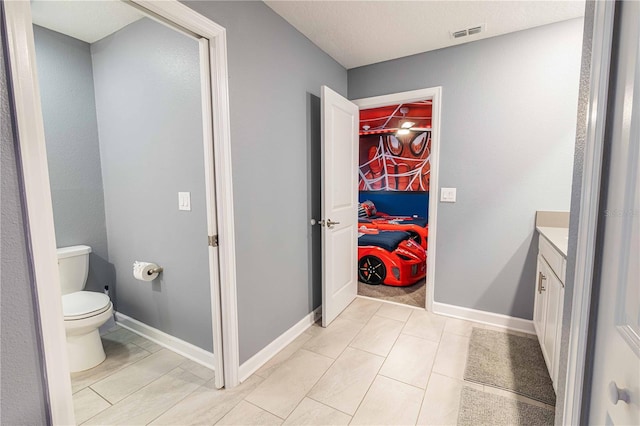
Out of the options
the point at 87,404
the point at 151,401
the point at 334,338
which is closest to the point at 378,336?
the point at 334,338

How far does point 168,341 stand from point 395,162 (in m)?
5.19

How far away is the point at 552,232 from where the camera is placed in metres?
1.99

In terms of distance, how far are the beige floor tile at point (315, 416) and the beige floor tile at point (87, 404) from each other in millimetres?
1071

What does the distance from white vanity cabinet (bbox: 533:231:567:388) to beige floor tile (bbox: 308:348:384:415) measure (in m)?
1.00

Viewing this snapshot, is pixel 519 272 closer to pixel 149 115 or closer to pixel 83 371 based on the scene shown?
pixel 149 115

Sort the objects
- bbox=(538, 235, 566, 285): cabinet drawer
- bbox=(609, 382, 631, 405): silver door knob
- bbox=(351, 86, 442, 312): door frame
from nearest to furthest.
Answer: bbox=(609, 382, 631, 405): silver door knob → bbox=(538, 235, 566, 285): cabinet drawer → bbox=(351, 86, 442, 312): door frame

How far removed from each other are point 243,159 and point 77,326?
1524 mm

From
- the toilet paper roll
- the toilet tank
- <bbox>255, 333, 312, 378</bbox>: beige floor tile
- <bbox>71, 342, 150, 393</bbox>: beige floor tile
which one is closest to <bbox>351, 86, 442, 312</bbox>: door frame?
<bbox>255, 333, 312, 378</bbox>: beige floor tile

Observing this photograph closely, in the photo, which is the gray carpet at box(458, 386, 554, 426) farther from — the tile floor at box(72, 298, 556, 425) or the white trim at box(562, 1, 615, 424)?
the white trim at box(562, 1, 615, 424)

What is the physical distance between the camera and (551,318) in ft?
5.42

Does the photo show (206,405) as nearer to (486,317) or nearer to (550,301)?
(550,301)

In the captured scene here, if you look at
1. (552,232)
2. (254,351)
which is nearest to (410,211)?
(552,232)

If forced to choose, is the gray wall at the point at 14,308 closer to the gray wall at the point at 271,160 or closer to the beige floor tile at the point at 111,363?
the gray wall at the point at 271,160

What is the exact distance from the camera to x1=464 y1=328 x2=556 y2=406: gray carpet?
1.69m
